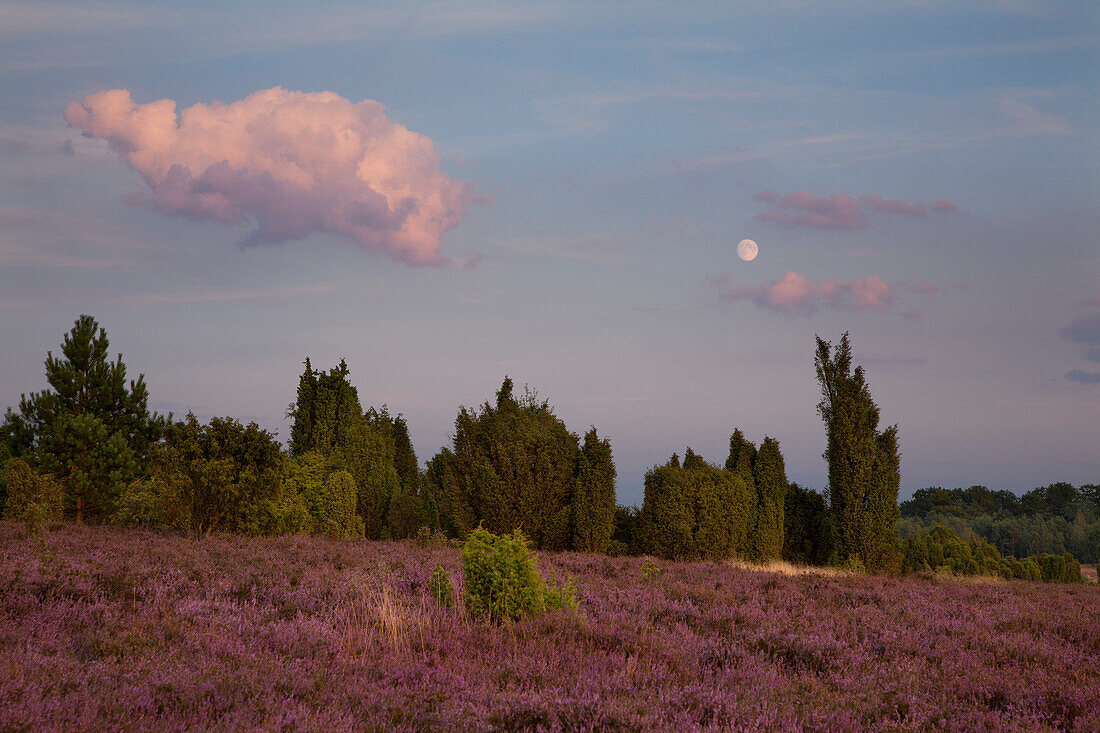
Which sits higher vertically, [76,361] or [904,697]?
[76,361]

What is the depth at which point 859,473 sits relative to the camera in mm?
28641

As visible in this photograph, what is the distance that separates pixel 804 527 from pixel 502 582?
24.5 m

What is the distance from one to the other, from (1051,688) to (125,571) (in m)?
11.1

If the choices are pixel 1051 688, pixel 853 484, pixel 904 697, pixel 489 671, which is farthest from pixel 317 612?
pixel 853 484

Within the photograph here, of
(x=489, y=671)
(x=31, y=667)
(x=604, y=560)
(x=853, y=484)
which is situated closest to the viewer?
(x=31, y=667)

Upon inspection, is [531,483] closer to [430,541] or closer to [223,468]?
[430,541]

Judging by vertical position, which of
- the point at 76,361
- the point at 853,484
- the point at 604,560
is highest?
the point at 76,361

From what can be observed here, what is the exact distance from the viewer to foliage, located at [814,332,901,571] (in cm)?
2839

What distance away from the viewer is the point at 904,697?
627cm

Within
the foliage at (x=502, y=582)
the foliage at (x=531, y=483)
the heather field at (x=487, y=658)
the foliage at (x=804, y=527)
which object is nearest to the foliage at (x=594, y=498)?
the foliage at (x=531, y=483)

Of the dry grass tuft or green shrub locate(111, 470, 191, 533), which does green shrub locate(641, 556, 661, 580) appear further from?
green shrub locate(111, 470, 191, 533)

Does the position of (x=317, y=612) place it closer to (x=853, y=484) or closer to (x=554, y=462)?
(x=554, y=462)

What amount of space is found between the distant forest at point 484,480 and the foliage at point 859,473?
0.05m

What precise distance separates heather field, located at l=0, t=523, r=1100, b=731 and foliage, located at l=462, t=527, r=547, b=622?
11.8 inches
